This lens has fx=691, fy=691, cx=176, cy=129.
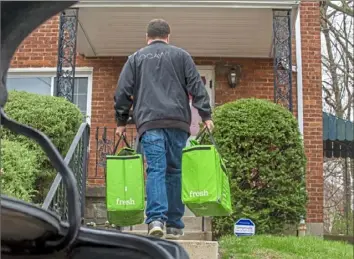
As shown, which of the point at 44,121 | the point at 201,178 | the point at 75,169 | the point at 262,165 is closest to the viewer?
the point at 201,178

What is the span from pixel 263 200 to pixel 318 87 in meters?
4.00

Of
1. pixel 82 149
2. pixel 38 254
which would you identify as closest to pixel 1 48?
pixel 38 254

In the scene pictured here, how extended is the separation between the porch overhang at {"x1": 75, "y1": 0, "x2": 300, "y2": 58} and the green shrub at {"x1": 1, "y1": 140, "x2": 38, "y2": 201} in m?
3.39

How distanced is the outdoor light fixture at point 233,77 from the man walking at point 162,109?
5901 millimetres

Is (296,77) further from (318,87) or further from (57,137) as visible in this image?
(57,137)

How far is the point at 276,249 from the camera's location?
239 inches

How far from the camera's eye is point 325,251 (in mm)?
6270

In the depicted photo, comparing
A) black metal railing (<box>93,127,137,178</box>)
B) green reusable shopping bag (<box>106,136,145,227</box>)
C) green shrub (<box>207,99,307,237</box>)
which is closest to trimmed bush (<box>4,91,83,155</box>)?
green shrub (<box>207,99,307,237</box>)

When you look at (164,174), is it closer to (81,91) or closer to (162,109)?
(162,109)

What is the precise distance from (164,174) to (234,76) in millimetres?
6330

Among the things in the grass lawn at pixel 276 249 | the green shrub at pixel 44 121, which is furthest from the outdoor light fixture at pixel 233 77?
the grass lawn at pixel 276 249

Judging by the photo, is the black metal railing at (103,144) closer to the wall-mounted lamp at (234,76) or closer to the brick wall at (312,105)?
the wall-mounted lamp at (234,76)

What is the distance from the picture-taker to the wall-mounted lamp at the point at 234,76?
433 inches

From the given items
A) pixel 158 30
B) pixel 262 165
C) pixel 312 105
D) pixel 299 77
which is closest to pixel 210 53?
pixel 299 77
